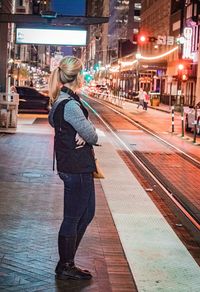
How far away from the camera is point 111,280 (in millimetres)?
5656

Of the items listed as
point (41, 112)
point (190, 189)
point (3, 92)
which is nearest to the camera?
point (190, 189)

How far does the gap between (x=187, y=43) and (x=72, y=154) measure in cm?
5103

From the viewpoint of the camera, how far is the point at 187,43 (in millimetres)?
54812

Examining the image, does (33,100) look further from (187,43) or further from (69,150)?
(69,150)

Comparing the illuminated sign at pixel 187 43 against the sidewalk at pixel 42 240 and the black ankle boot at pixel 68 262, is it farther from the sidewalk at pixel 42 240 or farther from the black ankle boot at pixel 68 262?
the black ankle boot at pixel 68 262

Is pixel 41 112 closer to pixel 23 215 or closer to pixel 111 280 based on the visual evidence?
pixel 23 215

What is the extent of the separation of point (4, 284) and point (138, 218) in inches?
137

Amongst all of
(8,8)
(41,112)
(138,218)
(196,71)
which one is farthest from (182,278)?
(196,71)

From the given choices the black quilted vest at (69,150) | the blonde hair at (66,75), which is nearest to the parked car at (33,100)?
the blonde hair at (66,75)

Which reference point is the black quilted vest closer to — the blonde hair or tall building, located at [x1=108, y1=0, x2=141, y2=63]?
the blonde hair

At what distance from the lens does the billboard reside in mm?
25516

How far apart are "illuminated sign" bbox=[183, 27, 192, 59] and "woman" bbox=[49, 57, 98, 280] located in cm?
4937

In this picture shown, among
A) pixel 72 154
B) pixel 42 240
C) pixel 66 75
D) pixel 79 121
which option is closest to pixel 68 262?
pixel 72 154

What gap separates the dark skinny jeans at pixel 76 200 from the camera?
17.7 ft
